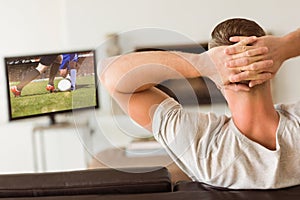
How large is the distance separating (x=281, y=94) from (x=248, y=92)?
3.35 m

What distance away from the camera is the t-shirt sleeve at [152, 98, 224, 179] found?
116 centimetres

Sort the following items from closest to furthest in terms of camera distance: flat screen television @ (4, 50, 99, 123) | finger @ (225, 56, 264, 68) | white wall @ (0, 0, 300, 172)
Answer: finger @ (225, 56, 264, 68) → flat screen television @ (4, 50, 99, 123) → white wall @ (0, 0, 300, 172)

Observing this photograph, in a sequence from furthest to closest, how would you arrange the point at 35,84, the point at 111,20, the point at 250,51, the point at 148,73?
the point at 111,20, the point at 35,84, the point at 148,73, the point at 250,51

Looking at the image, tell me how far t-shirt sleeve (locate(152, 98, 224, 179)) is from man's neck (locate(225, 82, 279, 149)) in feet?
0.22

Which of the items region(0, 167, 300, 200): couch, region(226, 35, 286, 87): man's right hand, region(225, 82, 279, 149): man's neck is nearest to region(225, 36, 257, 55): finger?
region(226, 35, 286, 87): man's right hand

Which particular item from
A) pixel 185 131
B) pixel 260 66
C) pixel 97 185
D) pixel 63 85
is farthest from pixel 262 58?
pixel 63 85

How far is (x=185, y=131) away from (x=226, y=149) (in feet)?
0.34

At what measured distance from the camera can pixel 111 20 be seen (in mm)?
4289

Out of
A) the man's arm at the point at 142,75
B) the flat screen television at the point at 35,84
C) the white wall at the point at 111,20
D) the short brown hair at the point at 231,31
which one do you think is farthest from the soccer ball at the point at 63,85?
the short brown hair at the point at 231,31

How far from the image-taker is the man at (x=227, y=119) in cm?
111

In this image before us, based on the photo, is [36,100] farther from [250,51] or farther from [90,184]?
[250,51]

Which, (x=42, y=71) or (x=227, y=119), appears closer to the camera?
(x=227, y=119)

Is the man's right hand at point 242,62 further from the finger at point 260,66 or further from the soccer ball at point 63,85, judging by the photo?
the soccer ball at point 63,85

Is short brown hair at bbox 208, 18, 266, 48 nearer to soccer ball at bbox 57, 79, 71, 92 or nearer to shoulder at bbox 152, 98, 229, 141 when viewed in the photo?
shoulder at bbox 152, 98, 229, 141
